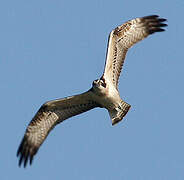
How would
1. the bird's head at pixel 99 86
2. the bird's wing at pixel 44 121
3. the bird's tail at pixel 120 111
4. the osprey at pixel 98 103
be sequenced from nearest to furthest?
the bird's head at pixel 99 86, the osprey at pixel 98 103, the bird's tail at pixel 120 111, the bird's wing at pixel 44 121

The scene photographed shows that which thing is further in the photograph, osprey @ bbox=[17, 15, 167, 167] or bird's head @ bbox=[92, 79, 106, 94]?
osprey @ bbox=[17, 15, 167, 167]

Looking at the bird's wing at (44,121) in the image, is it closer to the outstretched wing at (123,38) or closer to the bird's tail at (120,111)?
the bird's tail at (120,111)

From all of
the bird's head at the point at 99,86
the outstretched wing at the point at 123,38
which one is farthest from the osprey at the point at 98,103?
the bird's head at the point at 99,86

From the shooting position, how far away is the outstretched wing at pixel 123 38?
40.2ft

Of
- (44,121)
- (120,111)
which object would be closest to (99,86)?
(120,111)

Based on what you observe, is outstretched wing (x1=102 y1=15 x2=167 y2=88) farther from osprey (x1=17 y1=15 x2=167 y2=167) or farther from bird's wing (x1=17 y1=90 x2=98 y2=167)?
bird's wing (x1=17 y1=90 x2=98 y2=167)

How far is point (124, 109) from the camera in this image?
40.5 feet

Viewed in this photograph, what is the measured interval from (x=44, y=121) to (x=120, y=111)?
1964mm

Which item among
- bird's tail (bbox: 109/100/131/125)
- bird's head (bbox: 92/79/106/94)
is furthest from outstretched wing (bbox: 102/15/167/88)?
bird's tail (bbox: 109/100/131/125)

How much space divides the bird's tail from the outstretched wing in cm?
54

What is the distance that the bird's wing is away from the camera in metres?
12.5

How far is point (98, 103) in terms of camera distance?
12281mm

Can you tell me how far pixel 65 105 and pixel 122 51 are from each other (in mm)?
1997

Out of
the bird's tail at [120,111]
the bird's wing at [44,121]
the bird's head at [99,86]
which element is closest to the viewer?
the bird's head at [99,86]
